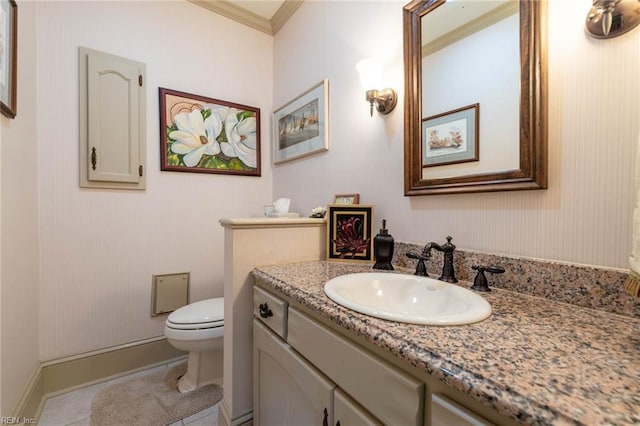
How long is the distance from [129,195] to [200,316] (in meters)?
0.96

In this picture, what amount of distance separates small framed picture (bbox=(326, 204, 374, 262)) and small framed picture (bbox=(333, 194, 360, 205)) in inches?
5.5

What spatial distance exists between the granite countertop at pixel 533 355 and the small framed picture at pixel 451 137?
1.78ft

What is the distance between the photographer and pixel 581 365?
45 cm

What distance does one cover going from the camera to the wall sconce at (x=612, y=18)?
2.23 feet

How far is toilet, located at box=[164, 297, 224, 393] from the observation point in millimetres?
1511

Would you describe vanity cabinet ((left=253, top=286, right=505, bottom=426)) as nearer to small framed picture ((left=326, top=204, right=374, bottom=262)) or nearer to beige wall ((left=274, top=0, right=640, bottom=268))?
small framed picture ((left=326, top=204, right=374, bottom=262))

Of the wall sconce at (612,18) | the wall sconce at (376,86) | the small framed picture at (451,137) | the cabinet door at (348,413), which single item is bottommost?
the cabinet door at (348,413)

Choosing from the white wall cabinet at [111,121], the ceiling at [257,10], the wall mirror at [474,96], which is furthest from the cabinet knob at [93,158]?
the wall mirror at [474,96]

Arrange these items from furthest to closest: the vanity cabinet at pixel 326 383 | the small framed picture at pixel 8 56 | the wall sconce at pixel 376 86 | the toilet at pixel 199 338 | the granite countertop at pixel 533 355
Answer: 1. the toilet at pixel 199 338
2. the wall sconce at pixel 376 86
3. the small framed picture at pixel 8 56
4. the vanity cabinet at pixel 326 383
5. the granite countertop at pixel 533 355

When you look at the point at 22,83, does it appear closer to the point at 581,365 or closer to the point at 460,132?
the point at 460,132

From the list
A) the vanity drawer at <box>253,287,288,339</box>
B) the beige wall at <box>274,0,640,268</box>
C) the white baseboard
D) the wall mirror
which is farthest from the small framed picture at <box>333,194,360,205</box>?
the white baseboard

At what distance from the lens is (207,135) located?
2090 millimetres

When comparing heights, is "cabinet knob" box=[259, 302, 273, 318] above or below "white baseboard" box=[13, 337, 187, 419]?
above

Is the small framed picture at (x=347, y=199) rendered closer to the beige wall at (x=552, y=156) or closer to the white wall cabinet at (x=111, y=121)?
the beige wall at (x=552, y=156)
